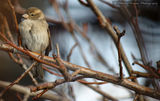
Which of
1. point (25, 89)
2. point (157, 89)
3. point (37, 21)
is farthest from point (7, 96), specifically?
point (157, 89)

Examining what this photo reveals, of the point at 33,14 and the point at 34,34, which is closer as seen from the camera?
the point at 34,34

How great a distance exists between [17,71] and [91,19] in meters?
2.17

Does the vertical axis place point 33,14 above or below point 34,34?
above

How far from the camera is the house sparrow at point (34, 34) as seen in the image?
8.66ft

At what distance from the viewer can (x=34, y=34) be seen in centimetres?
266

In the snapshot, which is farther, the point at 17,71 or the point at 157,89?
the point at 17,71

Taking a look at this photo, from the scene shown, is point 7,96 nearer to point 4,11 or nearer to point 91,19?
point 4,11

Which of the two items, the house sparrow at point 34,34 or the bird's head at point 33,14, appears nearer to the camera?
the house sparrow at point 34,34

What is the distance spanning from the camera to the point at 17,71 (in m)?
4.40

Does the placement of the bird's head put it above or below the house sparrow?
above

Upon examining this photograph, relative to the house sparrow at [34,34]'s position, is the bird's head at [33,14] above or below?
above

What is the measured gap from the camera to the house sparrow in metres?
2.64

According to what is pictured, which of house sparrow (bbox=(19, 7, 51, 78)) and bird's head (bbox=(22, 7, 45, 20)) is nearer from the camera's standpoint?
house sparrow (bbox=(19, 7, 51, 78))

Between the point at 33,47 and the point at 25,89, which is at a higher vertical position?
the point at 33,47
